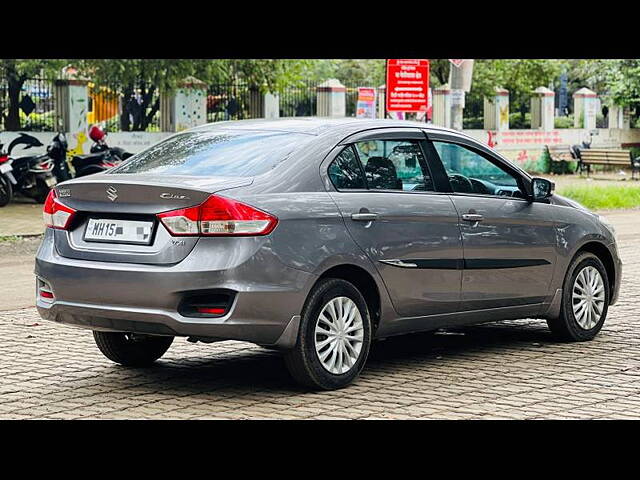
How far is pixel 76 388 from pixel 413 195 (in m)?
2.54

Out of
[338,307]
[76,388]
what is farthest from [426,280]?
[76,388]

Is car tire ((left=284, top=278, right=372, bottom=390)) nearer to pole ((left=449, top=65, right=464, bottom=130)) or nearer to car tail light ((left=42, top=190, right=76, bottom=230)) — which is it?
car tail light ((left=42, top=190, right=76, bottom=230))

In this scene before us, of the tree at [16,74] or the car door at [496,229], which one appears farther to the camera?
the tree at [16,74]

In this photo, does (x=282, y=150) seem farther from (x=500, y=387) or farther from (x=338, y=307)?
(x=500, y=387)

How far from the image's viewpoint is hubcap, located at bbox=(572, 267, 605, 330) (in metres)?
9.48

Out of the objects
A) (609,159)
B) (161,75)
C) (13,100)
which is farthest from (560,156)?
(13,100)

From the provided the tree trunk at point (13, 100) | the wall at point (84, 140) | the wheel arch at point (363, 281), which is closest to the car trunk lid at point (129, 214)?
the wheel arch at point (363, 281)

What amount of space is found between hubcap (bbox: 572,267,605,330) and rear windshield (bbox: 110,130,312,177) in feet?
9.17

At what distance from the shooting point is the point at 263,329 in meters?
7.14

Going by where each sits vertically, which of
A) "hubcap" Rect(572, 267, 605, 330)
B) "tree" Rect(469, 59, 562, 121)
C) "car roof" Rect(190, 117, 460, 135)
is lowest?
"hubcap" Rect(572, 267, 605, 330)

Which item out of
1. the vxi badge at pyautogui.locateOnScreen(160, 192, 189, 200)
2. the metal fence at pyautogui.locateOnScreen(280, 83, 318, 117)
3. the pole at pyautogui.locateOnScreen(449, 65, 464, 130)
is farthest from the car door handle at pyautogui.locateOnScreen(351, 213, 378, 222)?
the metal fence at pyautogui.locateOnScreen(280, 83, 318, 117)

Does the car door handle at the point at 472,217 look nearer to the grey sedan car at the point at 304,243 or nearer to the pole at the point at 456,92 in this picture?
the grey sedan car at the point at 304,243

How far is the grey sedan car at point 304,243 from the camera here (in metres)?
7.06

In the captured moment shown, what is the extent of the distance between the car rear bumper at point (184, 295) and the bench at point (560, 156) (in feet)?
117
